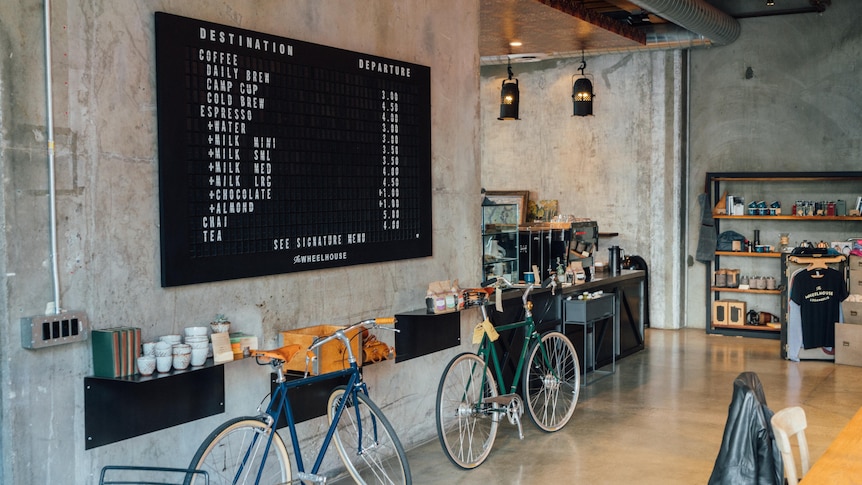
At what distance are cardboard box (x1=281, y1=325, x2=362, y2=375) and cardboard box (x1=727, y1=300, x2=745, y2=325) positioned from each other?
24.5 ft

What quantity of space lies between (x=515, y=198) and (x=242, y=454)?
833cm

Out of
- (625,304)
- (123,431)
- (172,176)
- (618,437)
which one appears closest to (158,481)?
(123,431)

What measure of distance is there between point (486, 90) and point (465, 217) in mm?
6638

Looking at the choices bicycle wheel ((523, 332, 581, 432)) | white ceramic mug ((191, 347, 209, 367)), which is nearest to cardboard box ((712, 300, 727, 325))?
bicycle wheel ((523, 332, 581, 432))

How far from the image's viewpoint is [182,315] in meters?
4.17

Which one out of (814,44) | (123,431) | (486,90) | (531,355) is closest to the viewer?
(123,431)

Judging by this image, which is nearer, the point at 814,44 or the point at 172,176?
the point at 172,176

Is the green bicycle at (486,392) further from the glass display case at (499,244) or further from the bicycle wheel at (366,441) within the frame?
the glass display case at (499,244)

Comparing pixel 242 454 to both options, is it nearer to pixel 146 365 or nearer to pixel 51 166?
pixel 146 365

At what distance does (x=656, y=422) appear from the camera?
21.6 feet

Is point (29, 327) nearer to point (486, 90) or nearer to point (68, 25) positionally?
point (68, 25)

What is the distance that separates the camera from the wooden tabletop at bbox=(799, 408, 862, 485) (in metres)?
2.87

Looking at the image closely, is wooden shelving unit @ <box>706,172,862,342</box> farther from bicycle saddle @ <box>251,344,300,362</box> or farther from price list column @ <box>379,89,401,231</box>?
bicycle saddle @ <box>251,344,300,362</box>

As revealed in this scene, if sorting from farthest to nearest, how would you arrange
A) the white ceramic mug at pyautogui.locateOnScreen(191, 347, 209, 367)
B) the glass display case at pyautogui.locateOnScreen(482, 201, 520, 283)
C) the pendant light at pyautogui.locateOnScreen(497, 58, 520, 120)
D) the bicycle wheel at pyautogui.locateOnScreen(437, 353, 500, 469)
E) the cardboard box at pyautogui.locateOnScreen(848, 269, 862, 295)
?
1. the pendant light at pyautogui.locateOnScreen(497, 58, 520, 120)
2. the cardboard box at pyautogui.locateOnScreen(848, 269, 862, 295)
3. the glass display case at pyautogui.locateOnScreen(482, 201, 520, 283)
4. the bicycle wheel at pyautogui.locateOnScreen(437, 353, 500, 469)
5. the white ceramic mug at pyautogui.locateOnScreen(191, 347, 209, 367)
